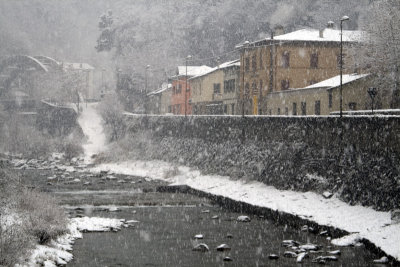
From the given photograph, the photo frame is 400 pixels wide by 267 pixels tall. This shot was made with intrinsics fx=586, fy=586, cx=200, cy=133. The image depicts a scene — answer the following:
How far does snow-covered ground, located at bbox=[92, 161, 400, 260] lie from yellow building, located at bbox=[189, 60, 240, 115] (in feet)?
70.3

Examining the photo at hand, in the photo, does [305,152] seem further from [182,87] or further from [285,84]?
[182,87]

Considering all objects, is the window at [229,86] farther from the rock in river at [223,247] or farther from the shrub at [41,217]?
the rock in river at [223,247]

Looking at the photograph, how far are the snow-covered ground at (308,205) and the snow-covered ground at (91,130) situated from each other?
23.5 meters

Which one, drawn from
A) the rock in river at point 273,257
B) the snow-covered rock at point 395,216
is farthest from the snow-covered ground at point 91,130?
the rock in river at point 273,257

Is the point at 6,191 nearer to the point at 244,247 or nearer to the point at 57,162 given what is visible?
the point at 244,247

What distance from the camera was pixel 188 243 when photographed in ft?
76.0

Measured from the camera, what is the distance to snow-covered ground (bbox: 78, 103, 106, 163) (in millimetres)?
71750

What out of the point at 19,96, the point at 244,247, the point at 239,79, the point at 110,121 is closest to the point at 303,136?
the point at 244,247

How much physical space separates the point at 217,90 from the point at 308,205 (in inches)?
1774

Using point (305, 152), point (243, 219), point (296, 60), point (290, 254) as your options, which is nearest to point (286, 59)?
point (296, 60)

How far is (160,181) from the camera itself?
4656 centimetres

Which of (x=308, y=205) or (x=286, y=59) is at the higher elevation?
(x=286, y=59)

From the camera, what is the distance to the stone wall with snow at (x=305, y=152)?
26656 mm

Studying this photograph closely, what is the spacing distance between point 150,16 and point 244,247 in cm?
8559
